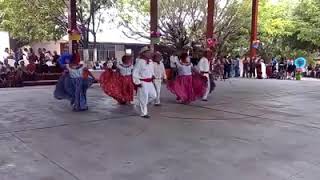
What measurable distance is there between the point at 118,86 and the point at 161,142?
4.17 meters

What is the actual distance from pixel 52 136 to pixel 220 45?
23.3 metres

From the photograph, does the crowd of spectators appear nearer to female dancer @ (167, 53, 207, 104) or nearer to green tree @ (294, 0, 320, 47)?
female dancer @ (167, 53, 207, 104)

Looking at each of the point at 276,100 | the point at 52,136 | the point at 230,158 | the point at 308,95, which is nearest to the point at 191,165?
the point at 230,158

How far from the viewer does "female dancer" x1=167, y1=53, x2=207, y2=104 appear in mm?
10430

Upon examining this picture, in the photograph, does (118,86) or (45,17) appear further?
(45,17)

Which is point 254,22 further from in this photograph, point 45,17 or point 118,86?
point 118,86

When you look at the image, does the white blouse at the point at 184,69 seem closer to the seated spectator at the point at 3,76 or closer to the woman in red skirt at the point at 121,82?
the woman in red skirt at the point at 121,82

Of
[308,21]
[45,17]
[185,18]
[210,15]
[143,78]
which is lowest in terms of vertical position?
[143,78]

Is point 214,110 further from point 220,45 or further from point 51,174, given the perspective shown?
point 220,45

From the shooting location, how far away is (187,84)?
34.4 ft

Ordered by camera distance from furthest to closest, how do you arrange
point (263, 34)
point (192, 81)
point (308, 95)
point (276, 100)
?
point (263, 34) < point (308, 95) < point (276, 100) < point (192, 81)

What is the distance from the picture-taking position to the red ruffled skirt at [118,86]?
32.7 ft

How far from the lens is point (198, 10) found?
27.0 meters

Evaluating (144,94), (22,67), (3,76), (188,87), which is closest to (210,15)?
(22,67)
